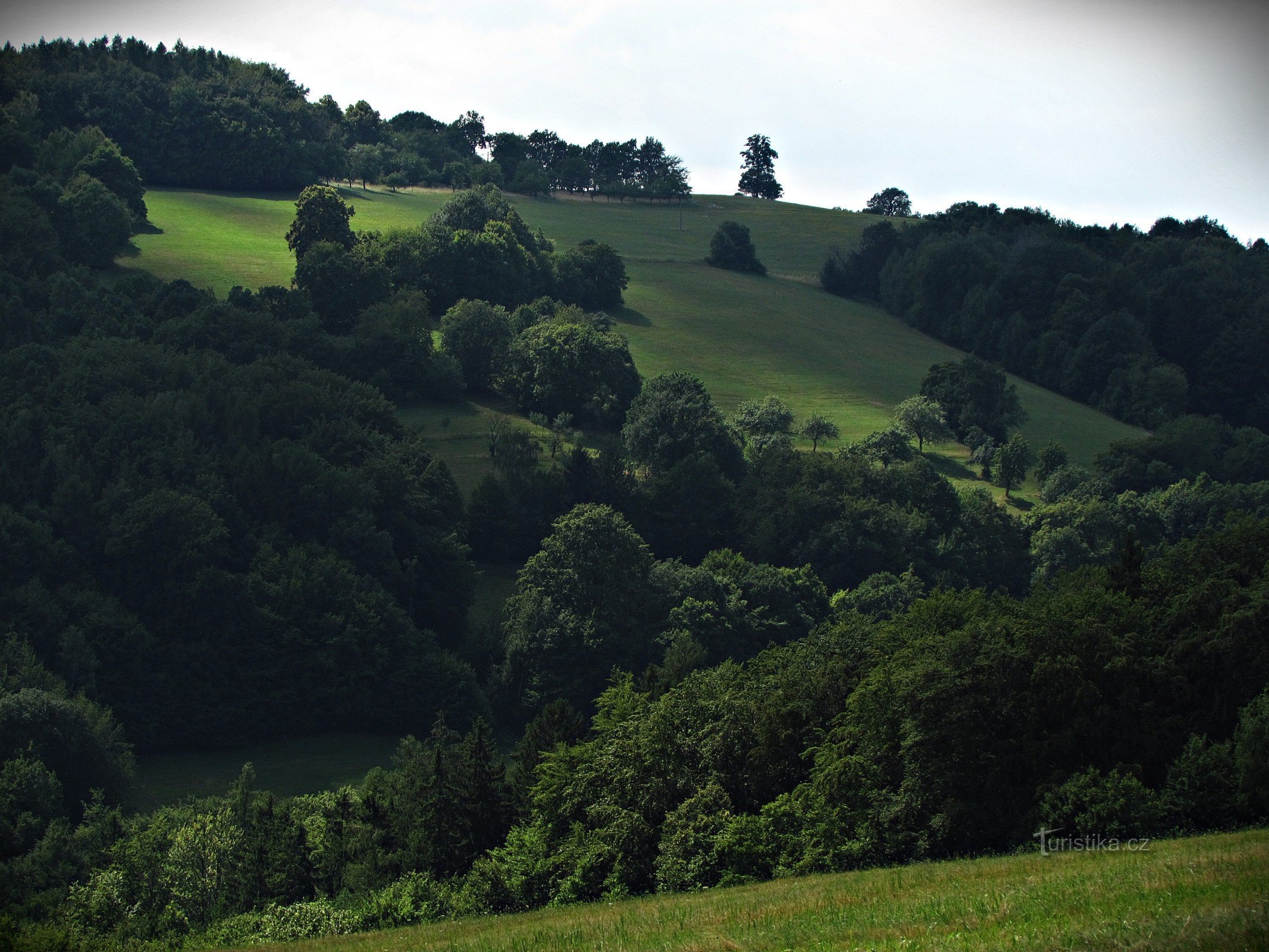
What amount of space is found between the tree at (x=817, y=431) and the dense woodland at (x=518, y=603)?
26 cm

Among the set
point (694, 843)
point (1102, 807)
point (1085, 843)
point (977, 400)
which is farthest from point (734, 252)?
point (1085, 843)

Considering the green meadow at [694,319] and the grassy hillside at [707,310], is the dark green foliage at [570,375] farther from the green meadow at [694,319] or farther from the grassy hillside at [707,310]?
the grassy hillside at [707,310]

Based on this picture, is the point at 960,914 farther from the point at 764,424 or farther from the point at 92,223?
the point at 92,223

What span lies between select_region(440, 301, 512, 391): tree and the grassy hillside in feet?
16.1

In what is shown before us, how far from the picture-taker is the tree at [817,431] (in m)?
104

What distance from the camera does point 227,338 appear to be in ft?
308

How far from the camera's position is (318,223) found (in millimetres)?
122875

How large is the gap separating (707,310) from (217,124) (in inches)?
2273

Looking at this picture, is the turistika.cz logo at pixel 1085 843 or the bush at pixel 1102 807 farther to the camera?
the bush at pixel 1102 807

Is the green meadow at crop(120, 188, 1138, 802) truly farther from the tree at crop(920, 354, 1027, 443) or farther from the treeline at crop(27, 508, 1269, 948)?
the treeline at crop(27, 508, 1269, 948)

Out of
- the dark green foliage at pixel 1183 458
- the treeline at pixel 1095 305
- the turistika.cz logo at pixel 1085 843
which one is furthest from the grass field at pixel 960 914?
the treeline at pixel 1095 305

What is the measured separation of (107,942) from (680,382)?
→ 70.9 m

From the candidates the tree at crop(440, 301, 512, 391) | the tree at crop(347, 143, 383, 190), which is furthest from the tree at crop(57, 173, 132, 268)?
the tree at crop(347, 143, 383, 190)

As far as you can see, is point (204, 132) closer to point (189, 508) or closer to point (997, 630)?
point (189, 508)
